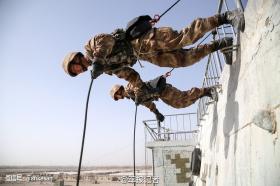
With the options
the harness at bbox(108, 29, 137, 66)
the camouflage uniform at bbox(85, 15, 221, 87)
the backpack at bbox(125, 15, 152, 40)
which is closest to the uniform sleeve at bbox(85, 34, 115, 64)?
the camouflage uniform at bbox(85, 15, 221, 87)

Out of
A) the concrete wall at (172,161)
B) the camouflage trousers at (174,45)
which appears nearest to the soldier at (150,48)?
the camouflage trousers at (174,45)

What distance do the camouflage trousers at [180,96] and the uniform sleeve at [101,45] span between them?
6.47 ft

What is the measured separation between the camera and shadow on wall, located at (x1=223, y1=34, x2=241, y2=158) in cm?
332

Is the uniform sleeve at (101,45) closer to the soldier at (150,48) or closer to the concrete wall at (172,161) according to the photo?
the soldier at (150,48)

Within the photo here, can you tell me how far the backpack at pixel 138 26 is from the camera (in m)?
3.79

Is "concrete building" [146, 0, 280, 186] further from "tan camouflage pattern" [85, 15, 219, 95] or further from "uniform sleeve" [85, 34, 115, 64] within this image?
"uniform sleeve" [85, 34, 115, 64]

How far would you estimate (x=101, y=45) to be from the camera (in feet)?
12.5

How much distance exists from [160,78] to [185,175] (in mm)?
7728

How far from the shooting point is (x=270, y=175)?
1.97 m

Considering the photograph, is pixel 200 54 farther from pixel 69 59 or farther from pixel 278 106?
pixel 278 106

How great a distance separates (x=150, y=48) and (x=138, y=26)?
52 centimetres

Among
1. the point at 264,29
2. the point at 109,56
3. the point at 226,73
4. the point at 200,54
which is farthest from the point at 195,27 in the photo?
the point at 264,29

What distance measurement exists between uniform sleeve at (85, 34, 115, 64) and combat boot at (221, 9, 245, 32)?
1568 mm

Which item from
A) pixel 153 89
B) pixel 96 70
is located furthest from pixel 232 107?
pixel 153 89
